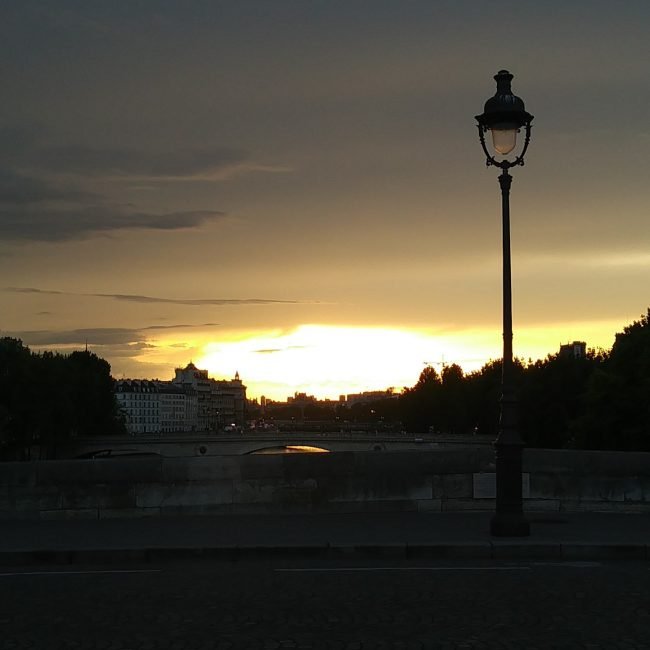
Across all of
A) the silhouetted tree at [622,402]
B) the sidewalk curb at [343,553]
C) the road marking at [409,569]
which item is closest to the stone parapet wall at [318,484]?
the sidewalk curb at [343,553]

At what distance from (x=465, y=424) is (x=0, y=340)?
5609cm

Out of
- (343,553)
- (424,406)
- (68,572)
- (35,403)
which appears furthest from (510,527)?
(424,406)

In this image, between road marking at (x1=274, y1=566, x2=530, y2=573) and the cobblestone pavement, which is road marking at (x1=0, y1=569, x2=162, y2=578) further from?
Result: road marking at (x1=274, y1=566, x2=530, y2=573)

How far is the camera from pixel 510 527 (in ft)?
41.8

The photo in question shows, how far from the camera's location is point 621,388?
214ft

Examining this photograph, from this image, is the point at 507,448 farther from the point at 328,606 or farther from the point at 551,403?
the point at 551,403

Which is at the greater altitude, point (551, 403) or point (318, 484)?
point (551, 403)

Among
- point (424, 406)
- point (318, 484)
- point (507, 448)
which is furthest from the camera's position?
point (424, 406)

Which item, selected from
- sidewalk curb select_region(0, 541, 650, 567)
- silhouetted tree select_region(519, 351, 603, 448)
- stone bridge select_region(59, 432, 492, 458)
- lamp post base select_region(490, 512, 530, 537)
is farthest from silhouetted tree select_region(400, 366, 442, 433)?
sidewalk curb select_region(0, 541, 650, 567)

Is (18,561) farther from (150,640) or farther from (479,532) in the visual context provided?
(479,532)

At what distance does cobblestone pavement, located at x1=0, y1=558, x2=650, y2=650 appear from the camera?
7527 mm

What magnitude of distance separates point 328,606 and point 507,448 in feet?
16.6

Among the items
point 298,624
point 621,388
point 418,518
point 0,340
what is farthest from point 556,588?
point 0,340

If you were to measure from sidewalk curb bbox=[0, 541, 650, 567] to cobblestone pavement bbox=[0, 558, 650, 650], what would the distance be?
274mm
